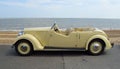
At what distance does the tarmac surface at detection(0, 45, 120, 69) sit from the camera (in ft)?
28.2

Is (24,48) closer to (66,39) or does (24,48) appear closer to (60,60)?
(66,39)

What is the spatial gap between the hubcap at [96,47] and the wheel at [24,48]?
216cm

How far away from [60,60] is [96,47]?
70.7 inches

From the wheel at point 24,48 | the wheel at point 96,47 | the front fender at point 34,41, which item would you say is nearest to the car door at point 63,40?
the front fender at point 34,41

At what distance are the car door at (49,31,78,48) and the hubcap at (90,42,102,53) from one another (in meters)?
0.61

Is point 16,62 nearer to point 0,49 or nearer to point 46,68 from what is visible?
point 46,68

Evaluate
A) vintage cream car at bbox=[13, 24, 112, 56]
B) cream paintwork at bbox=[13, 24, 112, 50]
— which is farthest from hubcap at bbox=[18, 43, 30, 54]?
cream paintwork at bbox=[13, 24, 112, 50]

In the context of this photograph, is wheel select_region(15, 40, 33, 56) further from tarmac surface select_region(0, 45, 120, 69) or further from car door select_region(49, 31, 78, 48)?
car door select_region(49, 31, 78, 48)

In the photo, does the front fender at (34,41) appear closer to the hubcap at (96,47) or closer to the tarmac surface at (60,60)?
the tarmac surface at (60,60)

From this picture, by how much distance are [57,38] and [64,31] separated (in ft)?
2.18

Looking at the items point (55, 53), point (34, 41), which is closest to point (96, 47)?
point (55, 53)

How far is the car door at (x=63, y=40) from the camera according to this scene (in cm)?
1072

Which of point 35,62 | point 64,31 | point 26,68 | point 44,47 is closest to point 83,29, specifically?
point 64,31

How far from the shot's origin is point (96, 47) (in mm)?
10695
